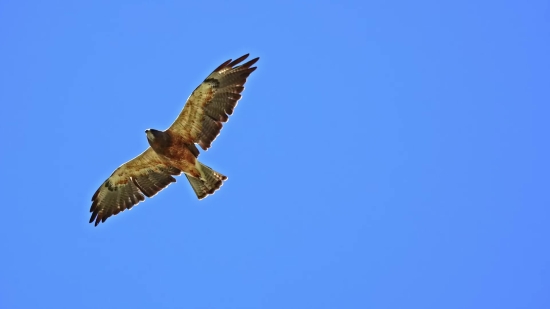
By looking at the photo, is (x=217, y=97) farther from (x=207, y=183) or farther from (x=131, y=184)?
(x=131, y=184)

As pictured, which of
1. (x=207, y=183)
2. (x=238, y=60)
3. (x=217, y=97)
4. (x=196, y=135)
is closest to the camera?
(x=238, y=60)

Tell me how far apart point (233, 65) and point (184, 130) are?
1.64 m

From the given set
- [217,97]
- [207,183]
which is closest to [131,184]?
[207,183]

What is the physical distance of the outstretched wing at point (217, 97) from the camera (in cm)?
1491

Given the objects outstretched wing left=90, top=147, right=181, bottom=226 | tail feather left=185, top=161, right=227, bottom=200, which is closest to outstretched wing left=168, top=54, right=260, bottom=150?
tail feather left=185, top=161, right=227, bottom=200

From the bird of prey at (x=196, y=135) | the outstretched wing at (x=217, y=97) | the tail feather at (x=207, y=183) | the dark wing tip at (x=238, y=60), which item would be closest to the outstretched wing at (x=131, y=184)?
the bird of prey at (x=196, y=135)

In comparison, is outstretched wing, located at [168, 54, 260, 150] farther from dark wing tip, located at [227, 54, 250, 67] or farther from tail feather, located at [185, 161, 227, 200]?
tail feather, located at [185, 161, 227, 200]

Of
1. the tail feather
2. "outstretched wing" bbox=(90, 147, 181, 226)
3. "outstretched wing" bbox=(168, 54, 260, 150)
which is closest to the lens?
"outstretched wing" bbox=(168, 54, 260, 150)

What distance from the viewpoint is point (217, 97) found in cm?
1496

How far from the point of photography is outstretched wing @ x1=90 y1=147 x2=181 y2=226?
16047 millimetres

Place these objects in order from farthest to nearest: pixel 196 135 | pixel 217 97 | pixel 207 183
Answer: pixel 207 183 < pixel 196 135 < pixel 217 97

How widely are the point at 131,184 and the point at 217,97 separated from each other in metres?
3.07

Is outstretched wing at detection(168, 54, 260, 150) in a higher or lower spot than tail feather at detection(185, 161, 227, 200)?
higher

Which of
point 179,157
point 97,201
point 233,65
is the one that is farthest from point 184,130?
point 97,201
